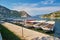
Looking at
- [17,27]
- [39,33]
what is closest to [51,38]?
[39,33]

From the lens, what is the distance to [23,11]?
446 centimetres

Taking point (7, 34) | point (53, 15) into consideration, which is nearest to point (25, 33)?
point (7, 34)

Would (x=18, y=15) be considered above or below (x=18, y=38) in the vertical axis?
above

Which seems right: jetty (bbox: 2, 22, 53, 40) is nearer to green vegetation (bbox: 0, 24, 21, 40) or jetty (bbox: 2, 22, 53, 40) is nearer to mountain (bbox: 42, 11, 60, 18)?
green vegetation (bbox: 0, 24, 21, 40)

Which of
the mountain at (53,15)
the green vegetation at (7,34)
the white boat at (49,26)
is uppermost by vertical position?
the mountain at (53,15)

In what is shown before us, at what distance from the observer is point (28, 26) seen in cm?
446

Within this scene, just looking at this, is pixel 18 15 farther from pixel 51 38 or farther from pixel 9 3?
pixel 51 38

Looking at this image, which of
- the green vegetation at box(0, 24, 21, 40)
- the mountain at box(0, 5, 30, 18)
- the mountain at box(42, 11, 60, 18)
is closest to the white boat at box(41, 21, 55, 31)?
the mountain at box(42, 11, 60, 18)

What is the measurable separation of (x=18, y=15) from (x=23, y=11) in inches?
3.0

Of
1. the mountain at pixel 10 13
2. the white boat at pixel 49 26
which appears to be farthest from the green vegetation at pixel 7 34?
the white boat at pixel 49 26

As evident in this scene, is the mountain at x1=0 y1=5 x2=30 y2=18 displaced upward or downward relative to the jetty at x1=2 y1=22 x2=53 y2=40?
upward

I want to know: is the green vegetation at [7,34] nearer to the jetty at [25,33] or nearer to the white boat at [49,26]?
the jetty at [25,33]

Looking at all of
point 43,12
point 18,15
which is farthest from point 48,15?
point 18,15

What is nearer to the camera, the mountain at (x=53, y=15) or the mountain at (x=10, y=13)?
the mountain at (x=53, y=15)
